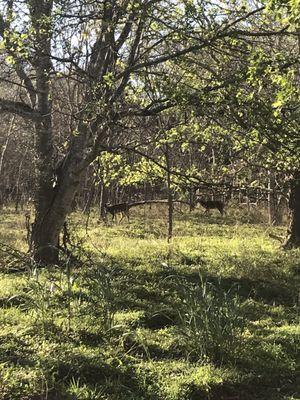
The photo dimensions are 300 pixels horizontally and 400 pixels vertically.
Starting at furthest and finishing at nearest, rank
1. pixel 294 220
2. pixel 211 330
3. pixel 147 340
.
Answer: pixel 294 220, pixel 147 340, pixel 211 330

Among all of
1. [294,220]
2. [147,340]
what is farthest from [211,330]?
[294,220]

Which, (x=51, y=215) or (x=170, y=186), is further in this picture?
(x=170, y=186)

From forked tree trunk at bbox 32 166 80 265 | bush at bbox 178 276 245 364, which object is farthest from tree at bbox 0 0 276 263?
bush at bbox 178 276 245 364

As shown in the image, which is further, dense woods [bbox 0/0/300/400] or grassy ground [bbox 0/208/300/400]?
dense woods [bbox 0/0/300/400]

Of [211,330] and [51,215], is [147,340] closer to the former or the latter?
[211,330]

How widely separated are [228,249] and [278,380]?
6621mm

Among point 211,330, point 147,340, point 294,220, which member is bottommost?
point 147,340

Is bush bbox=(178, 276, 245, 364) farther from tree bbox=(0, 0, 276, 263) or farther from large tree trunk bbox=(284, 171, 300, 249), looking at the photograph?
large tree trunk bbox=(284, 171, 300, 249)

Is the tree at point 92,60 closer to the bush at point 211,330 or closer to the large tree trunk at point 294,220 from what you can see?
the bush at point 211,330

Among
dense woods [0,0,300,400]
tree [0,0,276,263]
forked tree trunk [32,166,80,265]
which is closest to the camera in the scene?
dense woods [0,0,300,400]

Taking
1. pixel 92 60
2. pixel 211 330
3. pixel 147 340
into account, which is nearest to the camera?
pixel 211 330

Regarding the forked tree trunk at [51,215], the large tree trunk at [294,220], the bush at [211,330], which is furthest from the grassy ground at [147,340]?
the large tree trunk at [294,220]

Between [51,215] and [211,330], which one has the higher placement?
[51,215]

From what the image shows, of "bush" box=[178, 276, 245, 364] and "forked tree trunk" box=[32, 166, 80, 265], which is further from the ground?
"forked tree trunk" box=[32, 166, 80, 265]
